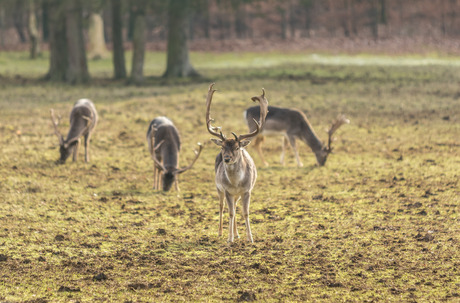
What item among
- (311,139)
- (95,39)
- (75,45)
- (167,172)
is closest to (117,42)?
(75,45)

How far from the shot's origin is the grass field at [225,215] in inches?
285

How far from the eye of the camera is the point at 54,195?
37.3 feet

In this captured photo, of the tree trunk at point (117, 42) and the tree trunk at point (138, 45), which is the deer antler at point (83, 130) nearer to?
Answer: the tree trunk at point (138, 45)

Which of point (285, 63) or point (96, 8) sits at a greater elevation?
point (96, 8)

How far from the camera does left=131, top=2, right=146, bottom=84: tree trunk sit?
29266 millimetres

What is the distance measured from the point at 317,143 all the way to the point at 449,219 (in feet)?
16.2

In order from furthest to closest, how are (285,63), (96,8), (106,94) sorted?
1. (285,63)
2. (96,8)
3. (106,94)

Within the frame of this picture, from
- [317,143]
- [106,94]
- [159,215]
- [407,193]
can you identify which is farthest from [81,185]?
[106,94]

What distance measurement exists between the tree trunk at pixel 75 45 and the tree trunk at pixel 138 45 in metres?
2.50

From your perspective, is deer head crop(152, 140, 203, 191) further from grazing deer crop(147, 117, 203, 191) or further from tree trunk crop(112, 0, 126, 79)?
tree trunk crop(112, 0, 126, 79)

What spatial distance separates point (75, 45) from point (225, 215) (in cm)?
2142

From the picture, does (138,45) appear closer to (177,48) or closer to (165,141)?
(177,48)

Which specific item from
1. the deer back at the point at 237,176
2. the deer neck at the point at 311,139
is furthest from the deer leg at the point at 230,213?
the deer neck at the point at 311,139

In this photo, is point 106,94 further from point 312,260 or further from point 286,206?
point 312,260
